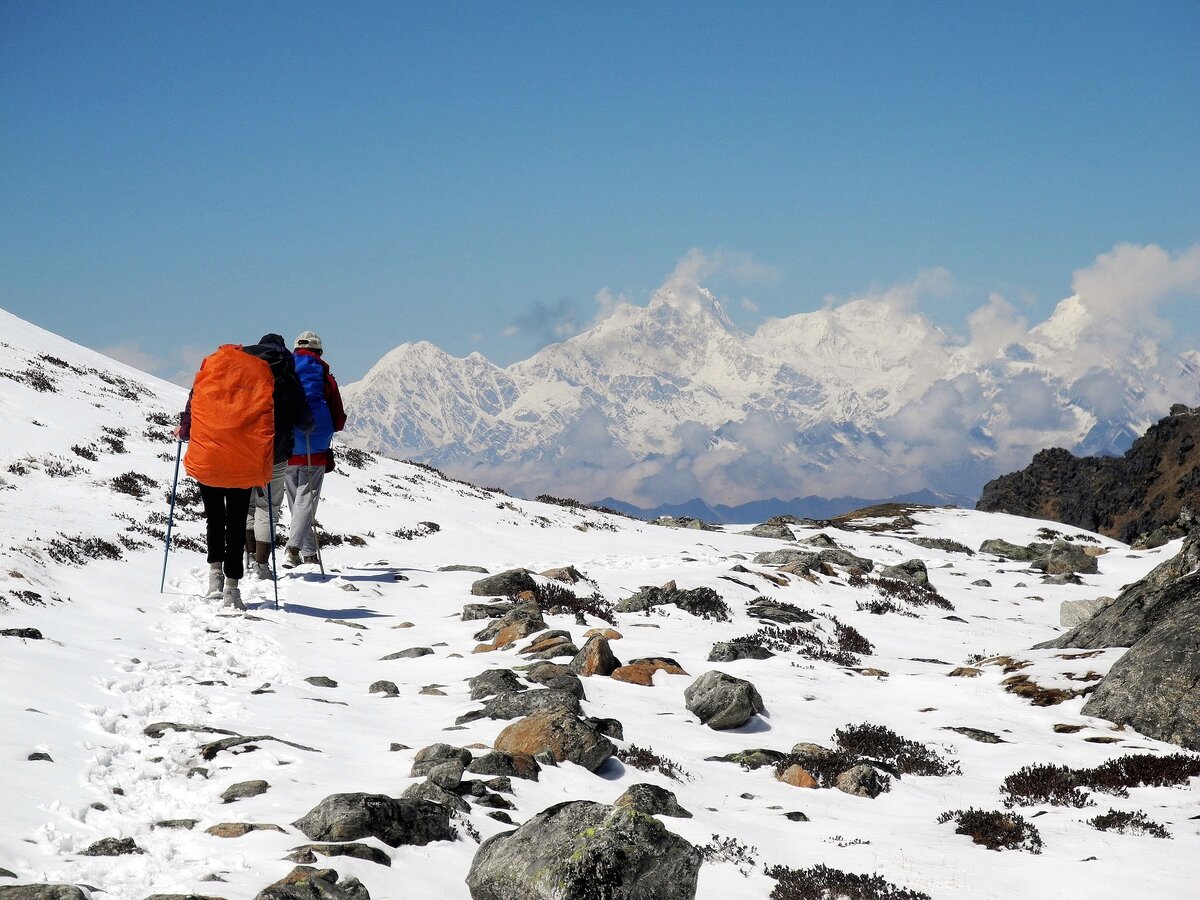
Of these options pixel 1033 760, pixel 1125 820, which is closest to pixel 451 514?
pixel 1033 760

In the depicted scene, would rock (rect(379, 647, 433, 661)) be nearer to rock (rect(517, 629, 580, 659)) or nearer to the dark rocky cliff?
rock (rect(517, 629, 580, 659))

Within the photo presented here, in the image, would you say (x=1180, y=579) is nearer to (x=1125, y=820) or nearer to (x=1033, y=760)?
(x=1033, y=760)

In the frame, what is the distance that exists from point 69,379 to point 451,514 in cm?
1754

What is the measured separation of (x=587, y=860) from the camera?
498cm

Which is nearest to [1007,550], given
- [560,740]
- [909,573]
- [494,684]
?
[909,573]

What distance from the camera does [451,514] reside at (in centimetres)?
→ 3238

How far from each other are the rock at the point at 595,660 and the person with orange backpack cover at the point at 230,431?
16.8 feet

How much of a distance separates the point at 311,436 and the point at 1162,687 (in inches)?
534

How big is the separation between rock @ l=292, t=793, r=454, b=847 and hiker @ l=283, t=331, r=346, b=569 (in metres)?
10.7

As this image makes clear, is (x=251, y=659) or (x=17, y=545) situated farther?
(x=17, y=545)

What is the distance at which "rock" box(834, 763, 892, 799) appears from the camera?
29.8 feet

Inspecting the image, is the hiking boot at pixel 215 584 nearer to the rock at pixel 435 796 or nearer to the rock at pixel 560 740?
the rock at pixel 560 740

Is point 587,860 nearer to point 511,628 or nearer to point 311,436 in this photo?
point 511,628

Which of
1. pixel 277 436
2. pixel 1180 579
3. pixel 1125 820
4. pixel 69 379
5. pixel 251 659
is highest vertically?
pixel 69 379
